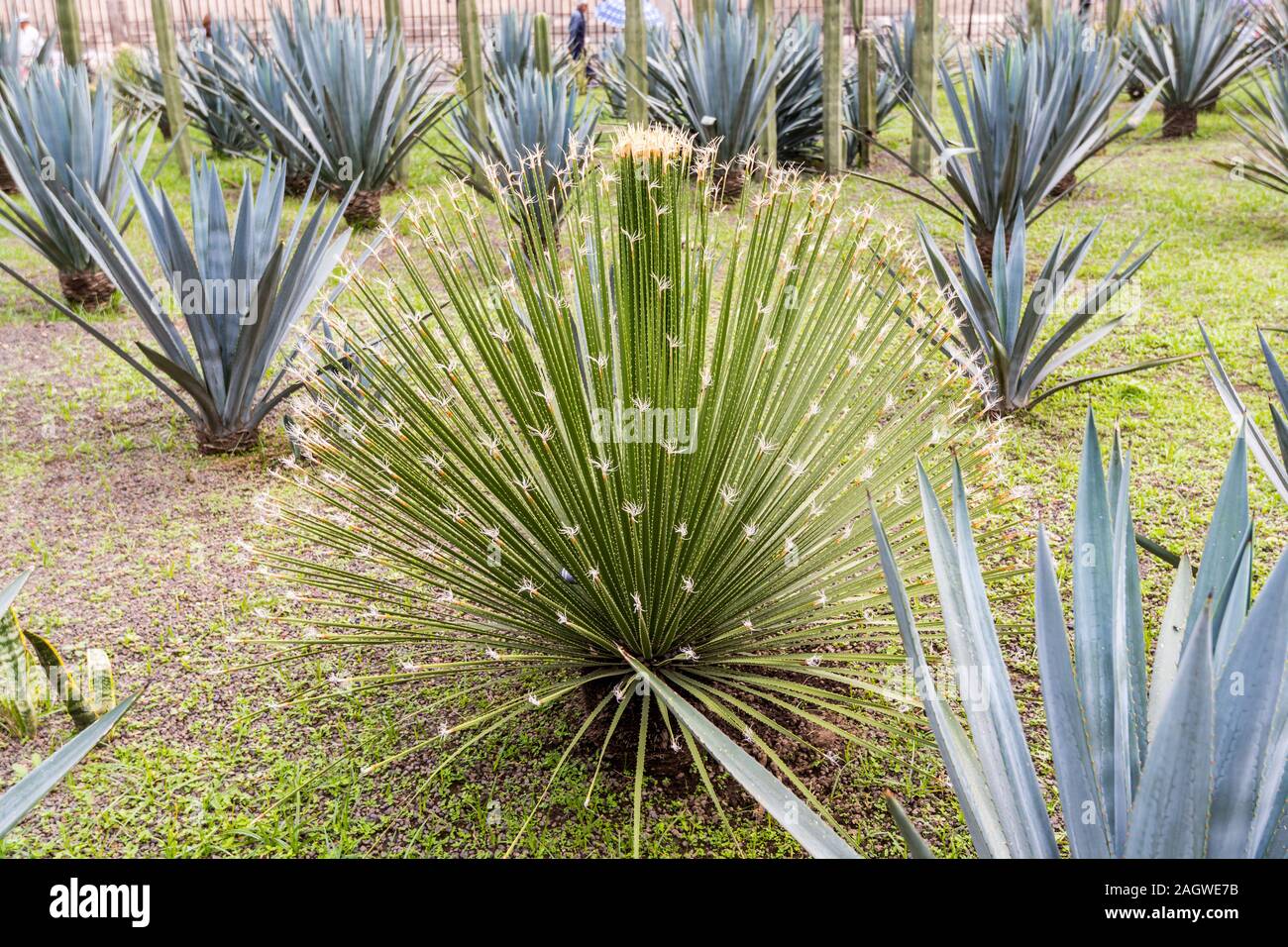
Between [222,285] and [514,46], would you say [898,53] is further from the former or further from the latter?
[222,285]

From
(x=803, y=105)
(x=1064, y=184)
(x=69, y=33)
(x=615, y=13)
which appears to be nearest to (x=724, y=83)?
(x=803, y=105)

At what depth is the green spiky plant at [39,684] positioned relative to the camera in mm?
2465

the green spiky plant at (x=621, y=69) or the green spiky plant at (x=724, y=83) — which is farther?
the green spiky plant at (x=621, y=69)

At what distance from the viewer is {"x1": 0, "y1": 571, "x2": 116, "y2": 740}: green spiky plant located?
2.46m

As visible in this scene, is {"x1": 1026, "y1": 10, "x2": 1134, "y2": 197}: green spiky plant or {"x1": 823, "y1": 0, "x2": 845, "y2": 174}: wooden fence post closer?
{"x1": 1026, "y1": 10, "x2": 1134, "y2": 197}: green spiky plant

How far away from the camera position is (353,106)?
22.1ft

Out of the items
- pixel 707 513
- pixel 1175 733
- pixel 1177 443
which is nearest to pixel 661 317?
pixel 707 513

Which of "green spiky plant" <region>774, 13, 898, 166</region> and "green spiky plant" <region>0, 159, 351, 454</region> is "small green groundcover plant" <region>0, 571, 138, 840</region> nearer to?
"green spiky plant" <region>0, 159, 351, 454</region>

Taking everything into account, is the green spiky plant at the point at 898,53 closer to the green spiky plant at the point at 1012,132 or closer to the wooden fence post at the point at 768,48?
the wooden fence post at the point at 768,48

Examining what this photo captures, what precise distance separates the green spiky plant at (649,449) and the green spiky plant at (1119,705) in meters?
0.49

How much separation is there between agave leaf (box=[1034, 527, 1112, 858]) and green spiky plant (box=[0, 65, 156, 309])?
5.23m

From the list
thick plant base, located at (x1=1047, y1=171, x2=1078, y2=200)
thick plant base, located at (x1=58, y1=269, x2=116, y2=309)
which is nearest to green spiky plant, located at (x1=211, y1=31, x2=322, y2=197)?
thick plant base, located at (x1=58, y1=269, x2=116, y2=309)

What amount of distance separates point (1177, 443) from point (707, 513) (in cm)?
260

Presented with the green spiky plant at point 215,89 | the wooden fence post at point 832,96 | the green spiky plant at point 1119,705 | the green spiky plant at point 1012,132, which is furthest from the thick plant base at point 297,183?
the green spiky plant at point 1119,705
